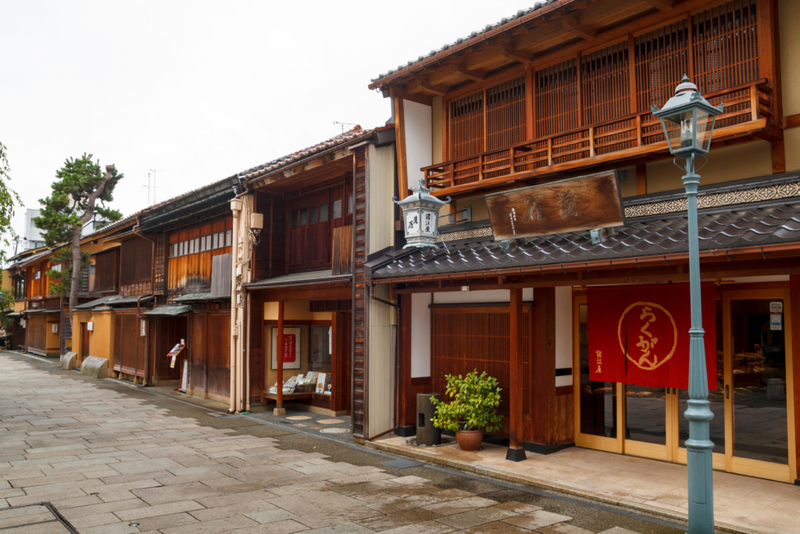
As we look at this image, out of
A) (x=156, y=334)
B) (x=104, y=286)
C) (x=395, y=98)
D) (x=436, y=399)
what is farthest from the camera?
(x=104, y=286)

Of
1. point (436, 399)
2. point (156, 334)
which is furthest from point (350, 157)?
point (156, 334)

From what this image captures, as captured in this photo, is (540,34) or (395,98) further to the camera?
(395,98)

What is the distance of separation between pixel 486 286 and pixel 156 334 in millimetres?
16418

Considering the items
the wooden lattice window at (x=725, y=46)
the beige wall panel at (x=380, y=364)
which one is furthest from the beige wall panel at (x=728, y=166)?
the beige wall panel at (x=380, y=364)

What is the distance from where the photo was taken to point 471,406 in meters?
10.4

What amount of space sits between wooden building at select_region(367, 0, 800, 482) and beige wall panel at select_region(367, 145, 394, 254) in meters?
0.39

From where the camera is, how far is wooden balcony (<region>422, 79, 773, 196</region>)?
7.67 m

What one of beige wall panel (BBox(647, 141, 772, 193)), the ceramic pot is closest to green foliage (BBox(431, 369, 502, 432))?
the ceramic pot

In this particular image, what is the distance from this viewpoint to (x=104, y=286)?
31.5m

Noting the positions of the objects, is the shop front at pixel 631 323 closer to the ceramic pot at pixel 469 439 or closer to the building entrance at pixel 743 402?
the building entrance at pixel 743 402

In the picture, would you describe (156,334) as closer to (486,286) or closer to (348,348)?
(348,348)

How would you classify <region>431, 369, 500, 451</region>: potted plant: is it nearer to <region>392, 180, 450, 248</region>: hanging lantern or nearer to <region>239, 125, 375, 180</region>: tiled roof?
<region>392, 180, 450, 248</region>: hanging lantern

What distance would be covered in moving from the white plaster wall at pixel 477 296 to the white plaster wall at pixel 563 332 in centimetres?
59

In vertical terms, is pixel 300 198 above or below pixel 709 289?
above
